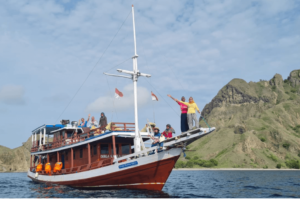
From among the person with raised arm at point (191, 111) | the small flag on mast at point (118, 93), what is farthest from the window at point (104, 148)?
the person with raised arm at point (191, 111)

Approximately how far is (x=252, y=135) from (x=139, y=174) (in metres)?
123

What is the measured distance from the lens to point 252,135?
131m

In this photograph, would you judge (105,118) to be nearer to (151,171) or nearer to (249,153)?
(151,171)

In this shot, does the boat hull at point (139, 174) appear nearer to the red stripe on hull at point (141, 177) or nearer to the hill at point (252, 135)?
the red stripe on hull at point (141, 177)

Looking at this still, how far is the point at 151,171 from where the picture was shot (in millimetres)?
19391

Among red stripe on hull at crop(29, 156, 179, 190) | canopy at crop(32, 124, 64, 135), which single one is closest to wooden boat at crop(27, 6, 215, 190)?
red stripe on hull at crop(29, 156, 179, 190)

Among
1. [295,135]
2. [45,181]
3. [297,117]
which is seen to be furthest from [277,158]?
[45,181]

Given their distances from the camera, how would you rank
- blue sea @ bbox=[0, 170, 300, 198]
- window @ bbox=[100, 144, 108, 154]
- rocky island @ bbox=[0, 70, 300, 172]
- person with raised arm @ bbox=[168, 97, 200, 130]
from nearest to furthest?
person with raised arm @ bbox=[168, 97, 200, 130] < blue sea @ bbox=[0, 170, 300, 198] < window @ bbox=[100, 144, 108, 154] < rocky island @ bbox=[0, 70, 300, 172]

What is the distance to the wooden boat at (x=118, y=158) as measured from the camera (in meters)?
19.0

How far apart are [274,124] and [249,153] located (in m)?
36.3

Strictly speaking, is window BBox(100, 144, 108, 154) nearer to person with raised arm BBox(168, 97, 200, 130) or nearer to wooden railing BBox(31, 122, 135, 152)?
wooden railing BBox(31, 122, 135, 152)

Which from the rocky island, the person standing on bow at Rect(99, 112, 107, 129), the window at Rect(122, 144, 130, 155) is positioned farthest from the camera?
the rocky island

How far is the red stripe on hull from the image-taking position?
758 inches

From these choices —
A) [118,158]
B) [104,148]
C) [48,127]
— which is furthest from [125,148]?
[48,127]
